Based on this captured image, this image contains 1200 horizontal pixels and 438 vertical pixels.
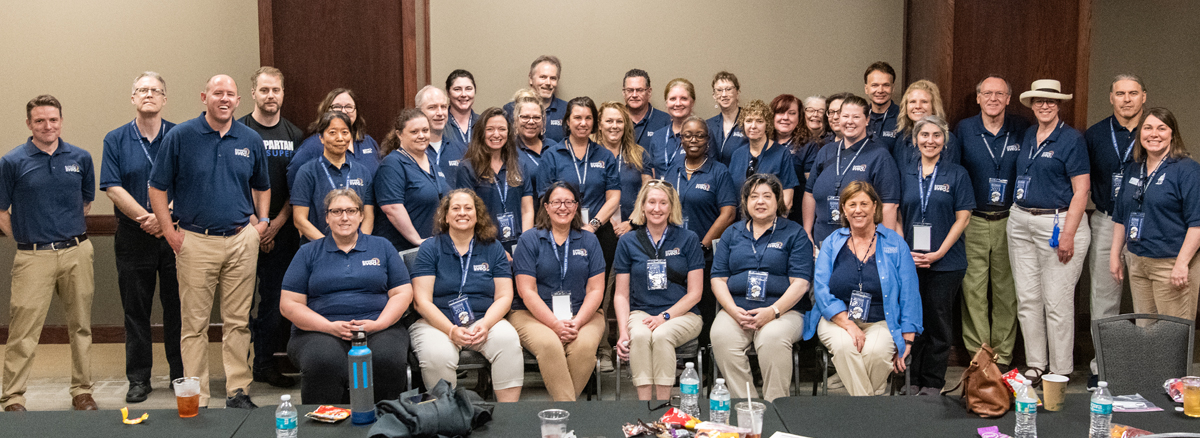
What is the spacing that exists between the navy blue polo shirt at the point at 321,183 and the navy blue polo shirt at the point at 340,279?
22.0 inches

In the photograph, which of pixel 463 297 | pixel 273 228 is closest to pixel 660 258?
pixel 463 297

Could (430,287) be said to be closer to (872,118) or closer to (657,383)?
(657,383)

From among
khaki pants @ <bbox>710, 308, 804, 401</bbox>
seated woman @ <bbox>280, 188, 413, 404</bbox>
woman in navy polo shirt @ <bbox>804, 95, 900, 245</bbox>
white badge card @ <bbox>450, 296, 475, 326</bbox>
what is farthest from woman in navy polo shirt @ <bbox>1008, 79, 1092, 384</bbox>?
seated woman @ <bbox>280, 188, 413, 404</bbox>

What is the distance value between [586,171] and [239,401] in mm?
2042

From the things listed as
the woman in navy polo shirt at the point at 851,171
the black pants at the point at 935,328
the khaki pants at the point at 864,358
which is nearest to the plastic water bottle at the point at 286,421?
the khaki pants at the point at 864,358

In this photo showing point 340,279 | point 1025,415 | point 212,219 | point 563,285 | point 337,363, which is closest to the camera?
point 1025,415

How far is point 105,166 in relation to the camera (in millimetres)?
4453

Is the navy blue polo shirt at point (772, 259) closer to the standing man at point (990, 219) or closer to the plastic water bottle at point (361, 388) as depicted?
the standing man at point (990, 219)

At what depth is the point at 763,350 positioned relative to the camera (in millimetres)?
3971

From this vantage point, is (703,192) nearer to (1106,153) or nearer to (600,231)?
(600,231)

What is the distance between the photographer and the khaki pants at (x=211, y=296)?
14.0 feet

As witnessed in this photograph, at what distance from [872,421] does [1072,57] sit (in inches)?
136

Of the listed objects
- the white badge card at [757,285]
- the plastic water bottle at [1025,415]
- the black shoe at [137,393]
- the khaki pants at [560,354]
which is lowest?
the black shoe at [137,393]

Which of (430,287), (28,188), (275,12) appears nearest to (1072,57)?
(430,287)
